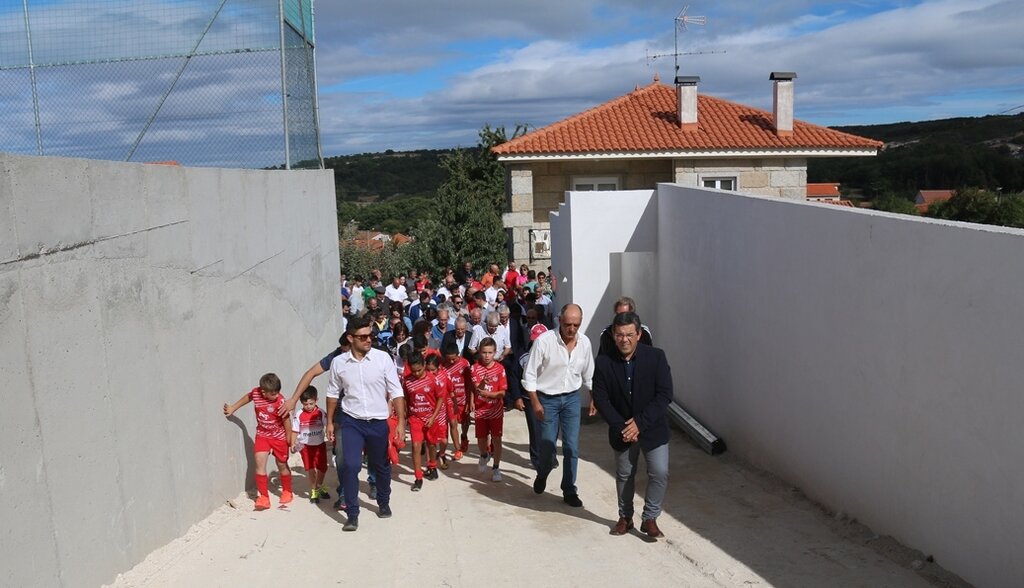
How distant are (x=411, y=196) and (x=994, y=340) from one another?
2247 inches

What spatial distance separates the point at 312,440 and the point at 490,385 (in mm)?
1808

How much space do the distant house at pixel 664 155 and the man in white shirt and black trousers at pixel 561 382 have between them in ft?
47.6

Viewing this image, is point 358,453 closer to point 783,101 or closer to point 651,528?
point 651,528

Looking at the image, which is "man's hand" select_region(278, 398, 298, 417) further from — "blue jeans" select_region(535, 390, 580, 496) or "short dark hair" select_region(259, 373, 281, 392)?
"blue jeans" select_region(535, 390, 580, 496)

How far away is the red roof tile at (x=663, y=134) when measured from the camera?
22.0 metres

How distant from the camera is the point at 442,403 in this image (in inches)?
353

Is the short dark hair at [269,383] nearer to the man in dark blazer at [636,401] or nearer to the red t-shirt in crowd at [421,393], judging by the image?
the red t-shirt in crowd at [421,393]

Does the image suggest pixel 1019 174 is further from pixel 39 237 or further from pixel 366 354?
pixel 39 237

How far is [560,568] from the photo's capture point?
6.20 metres

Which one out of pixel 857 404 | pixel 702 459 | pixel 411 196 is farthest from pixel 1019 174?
pixel 411 196

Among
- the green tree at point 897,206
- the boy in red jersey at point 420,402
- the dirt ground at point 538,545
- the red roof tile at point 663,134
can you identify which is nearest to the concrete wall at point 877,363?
the dirt ground at point 538,545

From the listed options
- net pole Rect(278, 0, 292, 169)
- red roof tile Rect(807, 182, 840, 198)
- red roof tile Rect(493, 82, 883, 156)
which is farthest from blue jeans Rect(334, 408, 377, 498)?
red roof tile Rect(807, 182, 840, 198)

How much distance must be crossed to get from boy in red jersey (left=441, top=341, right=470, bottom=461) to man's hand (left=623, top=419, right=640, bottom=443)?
3140 mm

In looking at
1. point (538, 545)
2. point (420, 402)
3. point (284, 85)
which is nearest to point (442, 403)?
point (420, 402)
